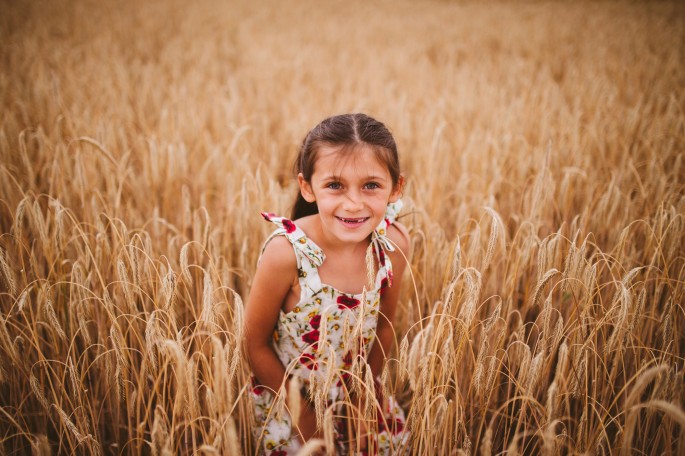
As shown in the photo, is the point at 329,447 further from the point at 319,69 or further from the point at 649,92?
the point at 319,69

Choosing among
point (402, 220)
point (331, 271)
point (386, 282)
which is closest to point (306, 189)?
point (331, 271)

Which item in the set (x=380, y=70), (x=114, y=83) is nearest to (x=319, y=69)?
(x=380, y=70)

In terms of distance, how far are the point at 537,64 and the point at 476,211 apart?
14.5 ft

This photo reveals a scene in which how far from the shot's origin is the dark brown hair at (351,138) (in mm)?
950

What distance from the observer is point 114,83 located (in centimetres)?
349

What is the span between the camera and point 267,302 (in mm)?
1022

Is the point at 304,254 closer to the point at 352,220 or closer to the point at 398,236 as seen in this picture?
the point at 352,220

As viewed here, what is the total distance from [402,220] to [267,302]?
844 mm

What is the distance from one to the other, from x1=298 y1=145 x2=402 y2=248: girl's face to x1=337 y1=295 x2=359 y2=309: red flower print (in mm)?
202

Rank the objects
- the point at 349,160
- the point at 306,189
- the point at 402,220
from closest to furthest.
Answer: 1. the point at 349,160
2. the point at 306,189
3. the point at 402,220

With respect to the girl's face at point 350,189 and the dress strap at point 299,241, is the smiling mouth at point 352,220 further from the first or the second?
the dress strap at point 299,241

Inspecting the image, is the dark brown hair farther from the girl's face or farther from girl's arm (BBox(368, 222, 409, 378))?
girl's arm (BBox(368, 222, 409, 378))

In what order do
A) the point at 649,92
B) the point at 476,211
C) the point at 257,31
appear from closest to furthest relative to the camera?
1. the point at 476,211
2. the point at 649,92
3. the point at 257,31

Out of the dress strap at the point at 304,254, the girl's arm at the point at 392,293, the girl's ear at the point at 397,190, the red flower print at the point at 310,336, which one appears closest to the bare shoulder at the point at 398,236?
the girl's arm at the point at 392,293
